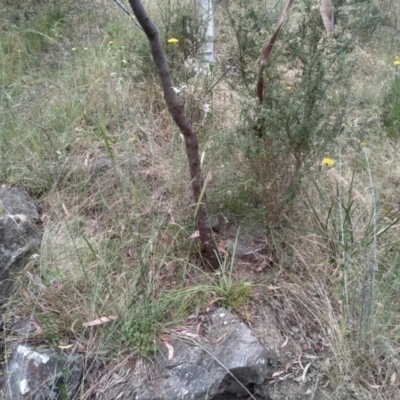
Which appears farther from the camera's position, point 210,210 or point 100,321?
point 210,210

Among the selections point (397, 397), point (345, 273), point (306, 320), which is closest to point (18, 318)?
point (306, 320)

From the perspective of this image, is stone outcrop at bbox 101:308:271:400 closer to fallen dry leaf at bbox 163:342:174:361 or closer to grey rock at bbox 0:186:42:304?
fallen dry leaf at bbox 163:342:174:361

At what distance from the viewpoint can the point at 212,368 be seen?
2.04 meters

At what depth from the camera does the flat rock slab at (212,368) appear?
1990 millimetres

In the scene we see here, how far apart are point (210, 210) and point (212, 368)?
87cm

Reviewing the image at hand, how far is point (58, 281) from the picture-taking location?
2.29 metres

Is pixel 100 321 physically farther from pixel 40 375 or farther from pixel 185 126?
pixel 185 126

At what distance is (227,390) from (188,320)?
0.34m

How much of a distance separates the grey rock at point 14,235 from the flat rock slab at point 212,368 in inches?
32.5

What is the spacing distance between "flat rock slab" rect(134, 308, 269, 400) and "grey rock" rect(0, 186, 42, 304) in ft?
2.70

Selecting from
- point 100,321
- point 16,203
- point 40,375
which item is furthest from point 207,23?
point 40,375

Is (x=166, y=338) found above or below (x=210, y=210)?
below

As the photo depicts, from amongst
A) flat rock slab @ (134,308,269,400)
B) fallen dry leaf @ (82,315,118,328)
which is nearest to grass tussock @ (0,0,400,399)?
fallen dry leaf @ (82,315,118,328)

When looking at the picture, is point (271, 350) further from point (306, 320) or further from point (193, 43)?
point (193, 43)
